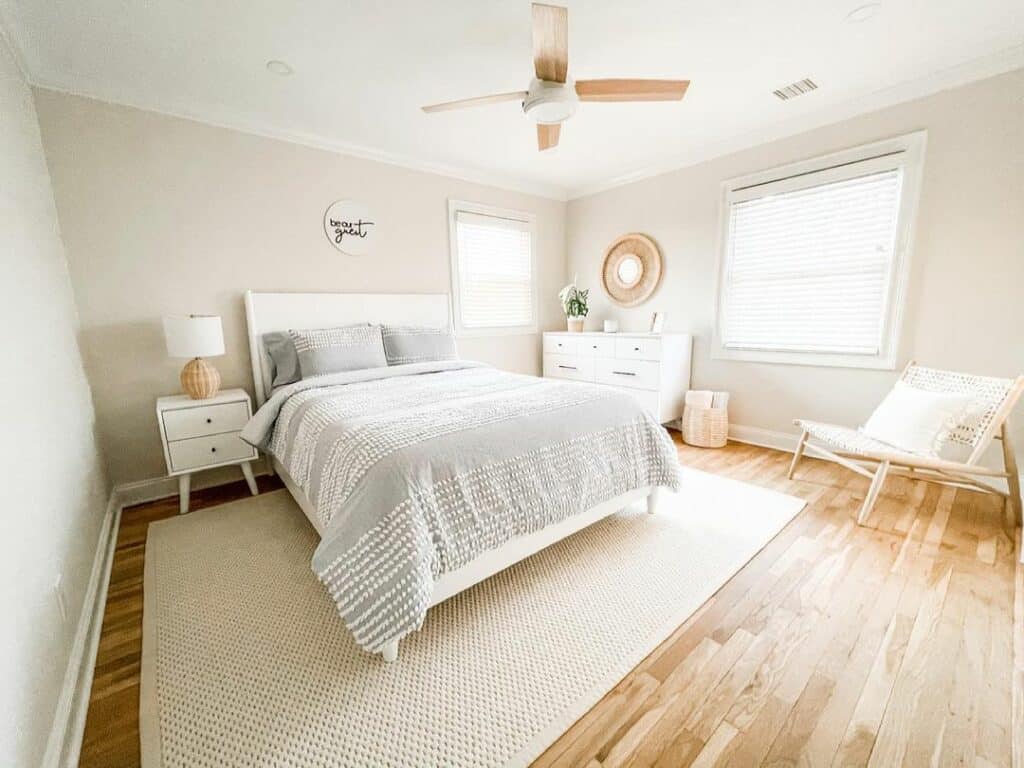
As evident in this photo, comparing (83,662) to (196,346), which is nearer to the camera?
(83,662)

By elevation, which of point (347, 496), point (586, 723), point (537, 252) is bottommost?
point (586, 723)

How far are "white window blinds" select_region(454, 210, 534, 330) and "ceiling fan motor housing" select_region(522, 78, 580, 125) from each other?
1.95m

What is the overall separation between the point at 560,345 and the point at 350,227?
87.3 inches

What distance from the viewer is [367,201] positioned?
3.23m

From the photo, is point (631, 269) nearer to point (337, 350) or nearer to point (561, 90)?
Answer: point (561, 90)

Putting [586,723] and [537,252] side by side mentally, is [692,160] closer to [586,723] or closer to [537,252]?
[537,252]

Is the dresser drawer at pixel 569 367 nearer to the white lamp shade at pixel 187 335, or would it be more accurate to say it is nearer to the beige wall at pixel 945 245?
the beige wall at pixel 945 245

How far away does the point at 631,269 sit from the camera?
4.02 m

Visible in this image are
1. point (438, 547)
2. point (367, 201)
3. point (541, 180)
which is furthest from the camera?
point (541, 180)

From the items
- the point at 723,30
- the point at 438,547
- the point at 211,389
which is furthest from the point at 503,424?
the point at 723,30

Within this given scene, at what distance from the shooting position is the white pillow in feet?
6.97

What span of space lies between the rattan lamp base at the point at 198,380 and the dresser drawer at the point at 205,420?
14 centimetres

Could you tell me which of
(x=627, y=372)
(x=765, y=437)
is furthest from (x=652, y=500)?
(x=765, y=437)

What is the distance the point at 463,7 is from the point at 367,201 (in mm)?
1774
